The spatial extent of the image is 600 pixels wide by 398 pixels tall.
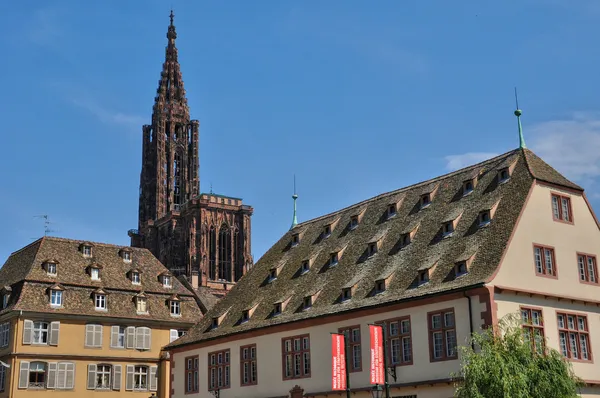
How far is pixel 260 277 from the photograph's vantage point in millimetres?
52156

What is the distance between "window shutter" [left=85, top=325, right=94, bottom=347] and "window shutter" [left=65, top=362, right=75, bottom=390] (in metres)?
1.65

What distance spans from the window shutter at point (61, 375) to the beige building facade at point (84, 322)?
0.21 ft

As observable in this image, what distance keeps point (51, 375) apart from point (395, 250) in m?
26.6

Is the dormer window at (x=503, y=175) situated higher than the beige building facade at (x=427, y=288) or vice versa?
the dormer window at (x=503, y=175)

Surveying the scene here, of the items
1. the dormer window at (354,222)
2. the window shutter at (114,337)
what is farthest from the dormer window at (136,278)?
the dormer window at (354,222)

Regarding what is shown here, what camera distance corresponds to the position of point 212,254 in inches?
5015

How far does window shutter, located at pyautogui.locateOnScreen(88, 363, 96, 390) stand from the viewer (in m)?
57.9

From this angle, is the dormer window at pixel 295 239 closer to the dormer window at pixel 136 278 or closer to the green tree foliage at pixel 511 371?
the dormer window at pixel 136 278

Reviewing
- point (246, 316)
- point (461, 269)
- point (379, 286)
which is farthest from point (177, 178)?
point (461, 269)

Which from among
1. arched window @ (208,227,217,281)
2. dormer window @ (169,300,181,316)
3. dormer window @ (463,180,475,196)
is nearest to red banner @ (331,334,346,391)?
dormer window @ (463,180,475,196)

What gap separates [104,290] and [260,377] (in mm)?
19235

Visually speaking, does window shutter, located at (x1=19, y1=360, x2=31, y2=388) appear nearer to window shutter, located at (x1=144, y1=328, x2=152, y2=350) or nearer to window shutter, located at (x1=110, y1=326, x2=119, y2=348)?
window shutter, located at (x1=110, y1=326, x2=119, y2=348)

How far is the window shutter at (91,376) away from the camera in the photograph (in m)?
57.9

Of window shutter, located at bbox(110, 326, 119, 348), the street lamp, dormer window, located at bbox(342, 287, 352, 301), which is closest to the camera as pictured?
the street lamp
